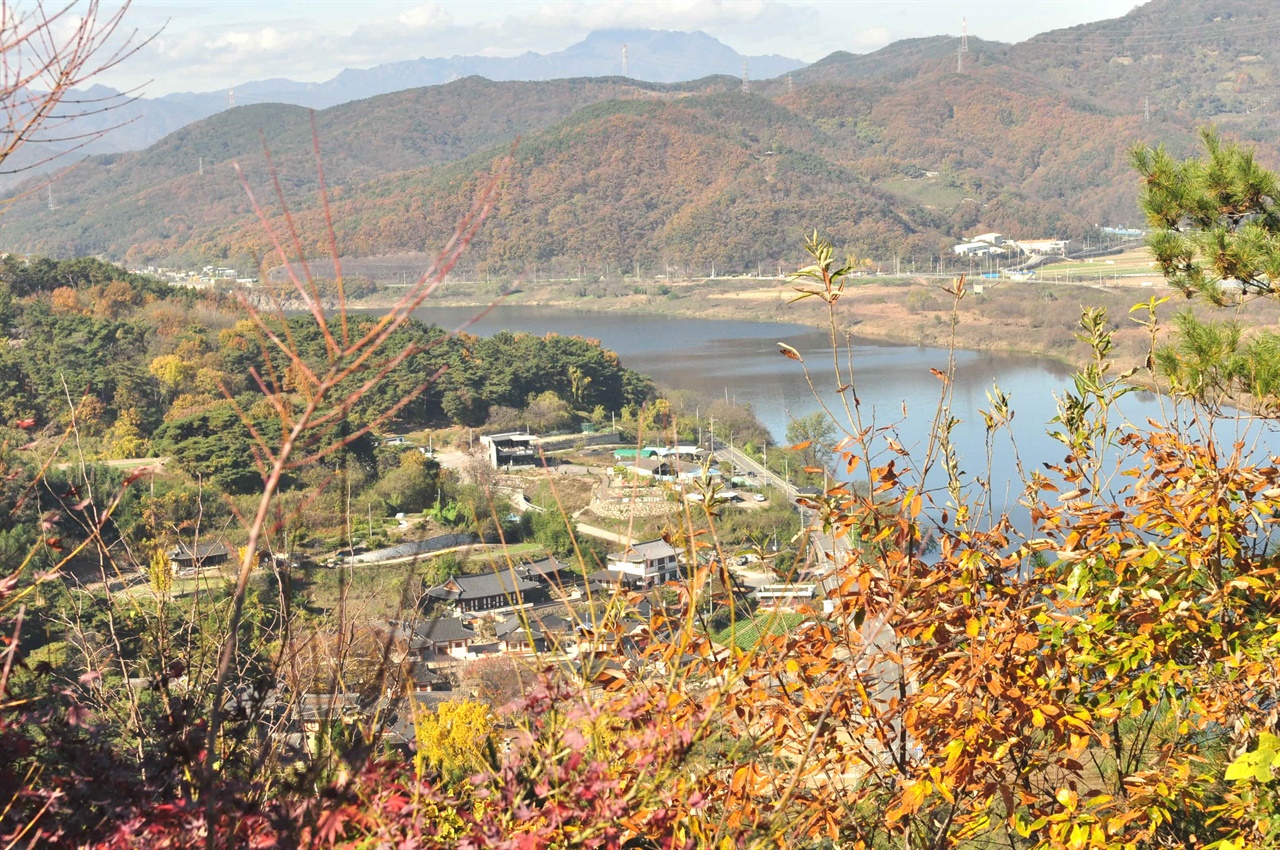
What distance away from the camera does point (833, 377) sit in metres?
19.4

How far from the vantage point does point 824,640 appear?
1296 mm

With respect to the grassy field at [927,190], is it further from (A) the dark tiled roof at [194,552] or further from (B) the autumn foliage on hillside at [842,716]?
(B) the autumn foliage on hillside at [842,716]

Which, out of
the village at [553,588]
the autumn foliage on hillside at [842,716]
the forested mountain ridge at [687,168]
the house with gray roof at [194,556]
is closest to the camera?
the autumn foliage on hillside at [842,716]

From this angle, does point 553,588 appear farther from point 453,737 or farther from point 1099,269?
point 1099,269

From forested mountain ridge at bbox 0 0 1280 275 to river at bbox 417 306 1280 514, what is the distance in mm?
6011

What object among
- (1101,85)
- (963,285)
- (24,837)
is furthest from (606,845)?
(1101,85)

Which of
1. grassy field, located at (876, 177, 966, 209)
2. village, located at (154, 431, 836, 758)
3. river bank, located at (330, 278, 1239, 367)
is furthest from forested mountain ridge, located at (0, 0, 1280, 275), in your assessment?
village, located at (154, 431, 836, 758)

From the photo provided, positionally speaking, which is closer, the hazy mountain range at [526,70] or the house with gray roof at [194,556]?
the house with gray roof at [194,556]

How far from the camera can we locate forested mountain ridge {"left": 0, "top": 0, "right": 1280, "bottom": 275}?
126 ft

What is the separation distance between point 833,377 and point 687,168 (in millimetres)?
26061

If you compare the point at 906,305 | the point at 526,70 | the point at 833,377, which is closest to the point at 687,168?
the point at 906,305

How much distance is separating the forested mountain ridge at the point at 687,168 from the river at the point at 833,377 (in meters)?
6.01

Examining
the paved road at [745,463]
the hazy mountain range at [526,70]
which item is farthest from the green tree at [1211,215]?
the hazy mountain range at [526,70]

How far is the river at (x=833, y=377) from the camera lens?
40.8ft
